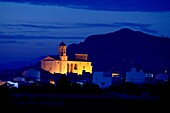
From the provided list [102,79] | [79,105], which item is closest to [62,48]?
→ [102,79]

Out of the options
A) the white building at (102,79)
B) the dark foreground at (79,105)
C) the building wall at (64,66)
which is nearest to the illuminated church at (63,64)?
the building wall at (64,66)

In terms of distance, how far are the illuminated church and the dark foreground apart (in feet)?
201

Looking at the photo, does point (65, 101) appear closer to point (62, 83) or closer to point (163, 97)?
point (163, 97)

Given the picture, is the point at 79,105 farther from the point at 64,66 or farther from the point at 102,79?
the point at 64,66

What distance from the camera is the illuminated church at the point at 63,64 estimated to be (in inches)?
4011

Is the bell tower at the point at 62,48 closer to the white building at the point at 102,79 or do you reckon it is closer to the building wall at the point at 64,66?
the building wall at the point at 64,66

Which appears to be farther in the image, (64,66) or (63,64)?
(64,66)

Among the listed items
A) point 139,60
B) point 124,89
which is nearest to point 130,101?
point 124,89

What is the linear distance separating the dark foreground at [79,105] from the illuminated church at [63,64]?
6142 cm

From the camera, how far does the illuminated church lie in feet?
334

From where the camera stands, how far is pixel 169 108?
32.0 m

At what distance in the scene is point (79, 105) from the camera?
34062 mm

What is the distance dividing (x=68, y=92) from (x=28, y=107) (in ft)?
47.5

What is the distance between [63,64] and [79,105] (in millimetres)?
68968
